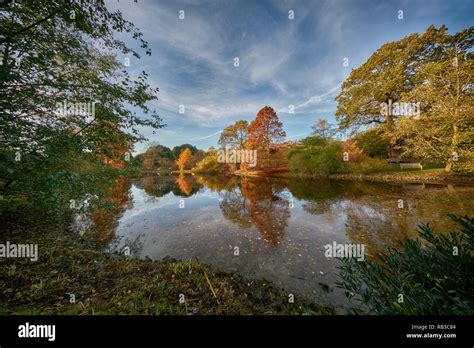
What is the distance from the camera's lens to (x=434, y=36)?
15.8 m

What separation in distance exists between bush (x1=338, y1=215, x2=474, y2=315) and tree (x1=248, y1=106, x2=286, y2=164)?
1056 inches

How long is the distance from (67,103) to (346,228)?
30.9ft

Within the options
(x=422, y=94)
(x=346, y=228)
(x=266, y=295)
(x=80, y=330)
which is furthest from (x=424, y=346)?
(x=422, y=94)

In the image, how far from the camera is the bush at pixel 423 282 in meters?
1.24

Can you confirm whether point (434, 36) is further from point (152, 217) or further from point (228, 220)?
point (152, 217)
